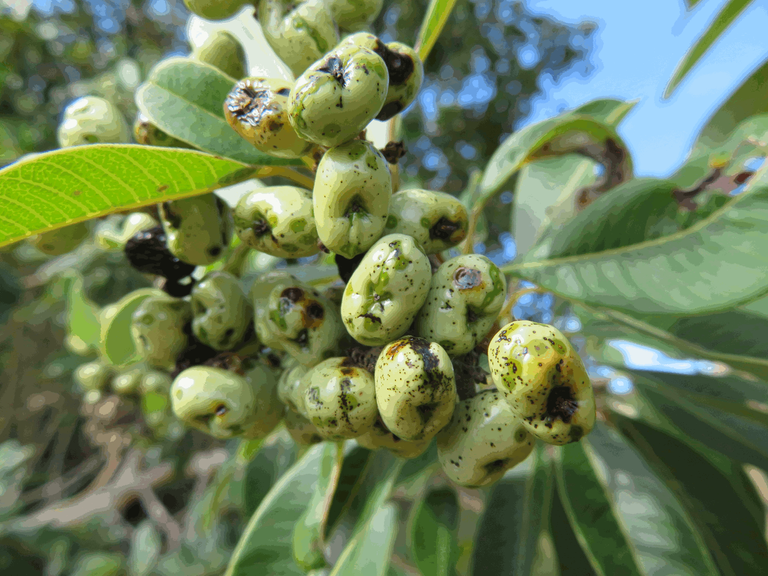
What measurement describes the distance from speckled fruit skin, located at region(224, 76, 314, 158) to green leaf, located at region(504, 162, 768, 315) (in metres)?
0.40

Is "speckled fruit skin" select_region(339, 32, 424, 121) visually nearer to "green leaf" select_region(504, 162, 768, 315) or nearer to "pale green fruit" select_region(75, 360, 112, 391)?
"green leaf" select_region(504, 162, 768, 315)

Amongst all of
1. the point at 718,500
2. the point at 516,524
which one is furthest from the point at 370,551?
the point at 718,500

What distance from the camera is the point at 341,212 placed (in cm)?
51

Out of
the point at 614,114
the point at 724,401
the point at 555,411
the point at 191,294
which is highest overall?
the point at 614,114

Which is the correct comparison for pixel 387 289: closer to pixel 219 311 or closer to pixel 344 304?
pixel 344 304

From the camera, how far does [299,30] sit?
25.5 inches

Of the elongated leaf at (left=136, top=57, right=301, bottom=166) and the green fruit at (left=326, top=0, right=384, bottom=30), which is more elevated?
the green fruit at (left=326, top=0, right=384, bottom=30)

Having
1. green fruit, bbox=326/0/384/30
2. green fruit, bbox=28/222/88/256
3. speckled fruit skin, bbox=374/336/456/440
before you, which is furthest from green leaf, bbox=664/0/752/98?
green fruit, bbox=28/222/88/256

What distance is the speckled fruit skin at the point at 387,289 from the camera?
49 centimetres

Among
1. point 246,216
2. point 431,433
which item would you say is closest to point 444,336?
point 431,433

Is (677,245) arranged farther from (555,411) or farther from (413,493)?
(413,493)

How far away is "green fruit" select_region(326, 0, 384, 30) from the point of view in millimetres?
723

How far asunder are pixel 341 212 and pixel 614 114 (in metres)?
0.82

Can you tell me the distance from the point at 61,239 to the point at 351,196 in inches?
24.1
